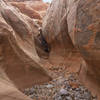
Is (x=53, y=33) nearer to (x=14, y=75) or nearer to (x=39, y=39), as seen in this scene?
(x=39, y=39)

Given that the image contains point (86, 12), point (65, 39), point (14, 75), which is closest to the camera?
point (86, 12)

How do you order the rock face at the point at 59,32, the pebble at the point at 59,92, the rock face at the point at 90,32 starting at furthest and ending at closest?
the rock face at the point at 59,32, the pebble at the point at 59,92, the rock face at the point at 90,32

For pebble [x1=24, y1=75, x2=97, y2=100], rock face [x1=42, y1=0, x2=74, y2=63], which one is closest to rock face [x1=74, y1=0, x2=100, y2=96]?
pebble [x1=24, y1=75, x2=97, y2=100]

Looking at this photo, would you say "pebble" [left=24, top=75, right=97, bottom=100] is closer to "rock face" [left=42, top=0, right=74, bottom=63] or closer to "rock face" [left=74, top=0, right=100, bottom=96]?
"rock face" [left=74, top=0, right=100, bottom=96]

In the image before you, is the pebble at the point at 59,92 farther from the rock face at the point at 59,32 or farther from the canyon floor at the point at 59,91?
the rock face at the point at 59,32

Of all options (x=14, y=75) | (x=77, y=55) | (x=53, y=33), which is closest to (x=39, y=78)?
(x=14, y=75)

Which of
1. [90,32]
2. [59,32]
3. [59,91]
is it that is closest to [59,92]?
[59,91]

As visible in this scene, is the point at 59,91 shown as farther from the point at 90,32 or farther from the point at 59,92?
the point at 90,32

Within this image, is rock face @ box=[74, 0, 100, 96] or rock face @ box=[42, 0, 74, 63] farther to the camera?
rock face @ box=[42, 0, 74, 63]

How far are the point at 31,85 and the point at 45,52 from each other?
12.5 ft

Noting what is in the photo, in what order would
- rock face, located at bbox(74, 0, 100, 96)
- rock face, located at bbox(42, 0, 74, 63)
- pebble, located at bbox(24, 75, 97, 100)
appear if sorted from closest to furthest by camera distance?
rock face, located at bbox(74, 0, 100, 96), pebble, located at bbox(24, 75, 97, 100), rock face, located at bbox(42, 0, 74, 63)

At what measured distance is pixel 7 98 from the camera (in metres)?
1.51

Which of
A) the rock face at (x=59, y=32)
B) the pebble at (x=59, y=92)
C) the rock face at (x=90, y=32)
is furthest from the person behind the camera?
the rock face at (x=59, y=32)

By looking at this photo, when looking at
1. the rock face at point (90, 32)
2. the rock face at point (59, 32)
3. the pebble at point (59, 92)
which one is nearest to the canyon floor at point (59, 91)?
the pebble at point (59, 92)
